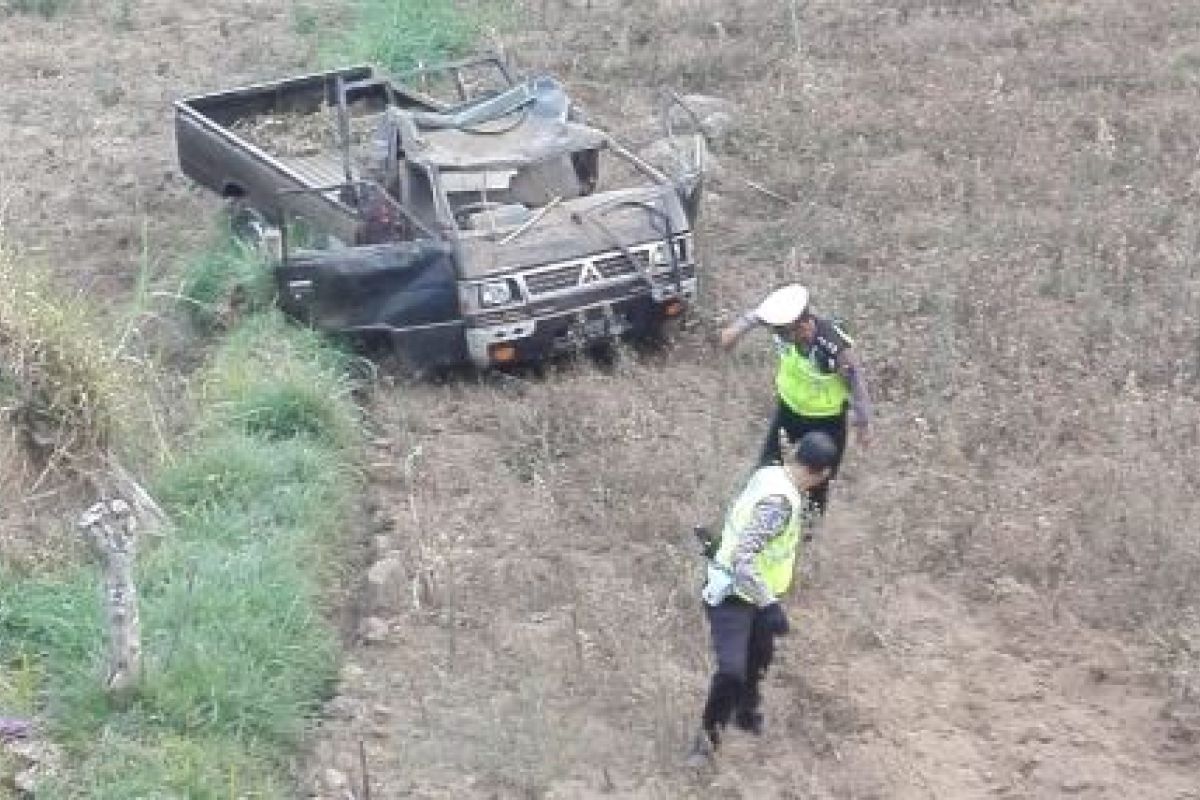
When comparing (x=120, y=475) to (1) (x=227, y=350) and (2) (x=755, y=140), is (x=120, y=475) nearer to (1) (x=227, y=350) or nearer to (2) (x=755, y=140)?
(1) (x=227, y=350)

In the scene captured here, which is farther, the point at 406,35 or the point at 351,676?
the point at 406,35

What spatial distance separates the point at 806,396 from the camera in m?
10.1

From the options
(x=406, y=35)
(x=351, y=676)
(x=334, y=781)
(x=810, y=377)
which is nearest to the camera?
(x=334, y=781)

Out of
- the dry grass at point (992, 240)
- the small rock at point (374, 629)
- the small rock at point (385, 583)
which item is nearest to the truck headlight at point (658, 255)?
the dry grass at point (992, 240)

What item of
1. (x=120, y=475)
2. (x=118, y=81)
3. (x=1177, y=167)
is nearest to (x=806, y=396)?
(x=120, y=475)

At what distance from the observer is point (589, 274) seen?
40.8 ft

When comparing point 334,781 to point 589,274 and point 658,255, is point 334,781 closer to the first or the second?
point 589,274

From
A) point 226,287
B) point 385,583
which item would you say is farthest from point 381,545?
point 226,287

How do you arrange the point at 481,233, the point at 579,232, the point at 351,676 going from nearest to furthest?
the point at 351,676 < the point at 481,233 < the point at 579,232

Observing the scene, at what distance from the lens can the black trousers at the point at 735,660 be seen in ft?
27.7

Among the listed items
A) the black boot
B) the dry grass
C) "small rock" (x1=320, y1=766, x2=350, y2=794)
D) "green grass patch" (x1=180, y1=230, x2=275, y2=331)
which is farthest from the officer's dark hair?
"green grass patch" (x1=180, y1=230, x2=275, y2=331)

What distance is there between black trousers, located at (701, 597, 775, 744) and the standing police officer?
49.0 inches

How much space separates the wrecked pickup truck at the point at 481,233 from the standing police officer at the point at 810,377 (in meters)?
2.23

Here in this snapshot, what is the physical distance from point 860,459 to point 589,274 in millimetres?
2044
